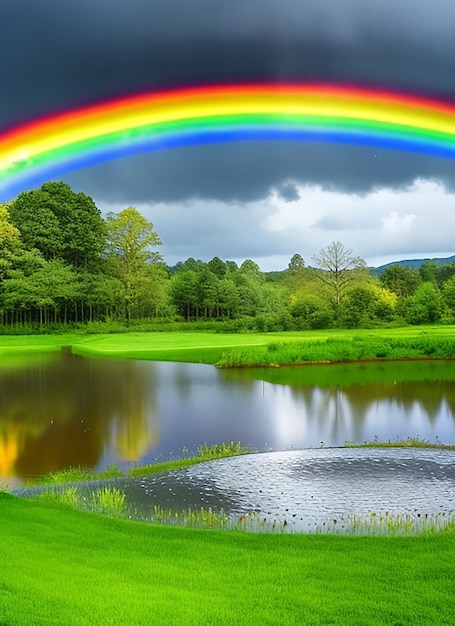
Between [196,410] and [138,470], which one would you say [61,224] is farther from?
[138,470]

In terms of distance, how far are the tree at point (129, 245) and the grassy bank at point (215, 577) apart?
54195mm

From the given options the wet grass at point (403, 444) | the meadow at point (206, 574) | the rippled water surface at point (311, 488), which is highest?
the meadow at point (206, 574)

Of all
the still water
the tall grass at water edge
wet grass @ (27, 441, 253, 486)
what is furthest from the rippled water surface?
the tall grass at water edge

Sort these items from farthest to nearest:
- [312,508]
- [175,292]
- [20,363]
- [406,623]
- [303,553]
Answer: [175,292], [20,363], [312,508], [303,553], [406,623]

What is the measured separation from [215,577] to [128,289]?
55.2 m

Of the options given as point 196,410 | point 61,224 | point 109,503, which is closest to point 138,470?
point 109,503

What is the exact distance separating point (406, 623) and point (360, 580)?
0.91 metres

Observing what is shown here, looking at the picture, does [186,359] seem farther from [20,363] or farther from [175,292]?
[175,292]

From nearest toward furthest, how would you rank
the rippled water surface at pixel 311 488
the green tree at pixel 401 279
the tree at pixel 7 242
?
1. the rippled water surface at pixel 311 488
2. the tree at pixel 7 242
3. the green tree at pixel 401 279

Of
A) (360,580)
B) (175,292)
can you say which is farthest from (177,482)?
(175,292)

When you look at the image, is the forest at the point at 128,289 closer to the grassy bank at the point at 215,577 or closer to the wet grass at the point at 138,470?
the wet grass at the point at 138,470

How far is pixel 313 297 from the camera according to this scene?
57.3m

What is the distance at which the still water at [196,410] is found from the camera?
15.9m

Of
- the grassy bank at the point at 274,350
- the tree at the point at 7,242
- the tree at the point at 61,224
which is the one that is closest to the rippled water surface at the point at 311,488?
the grassy bank at the point at 274,350
